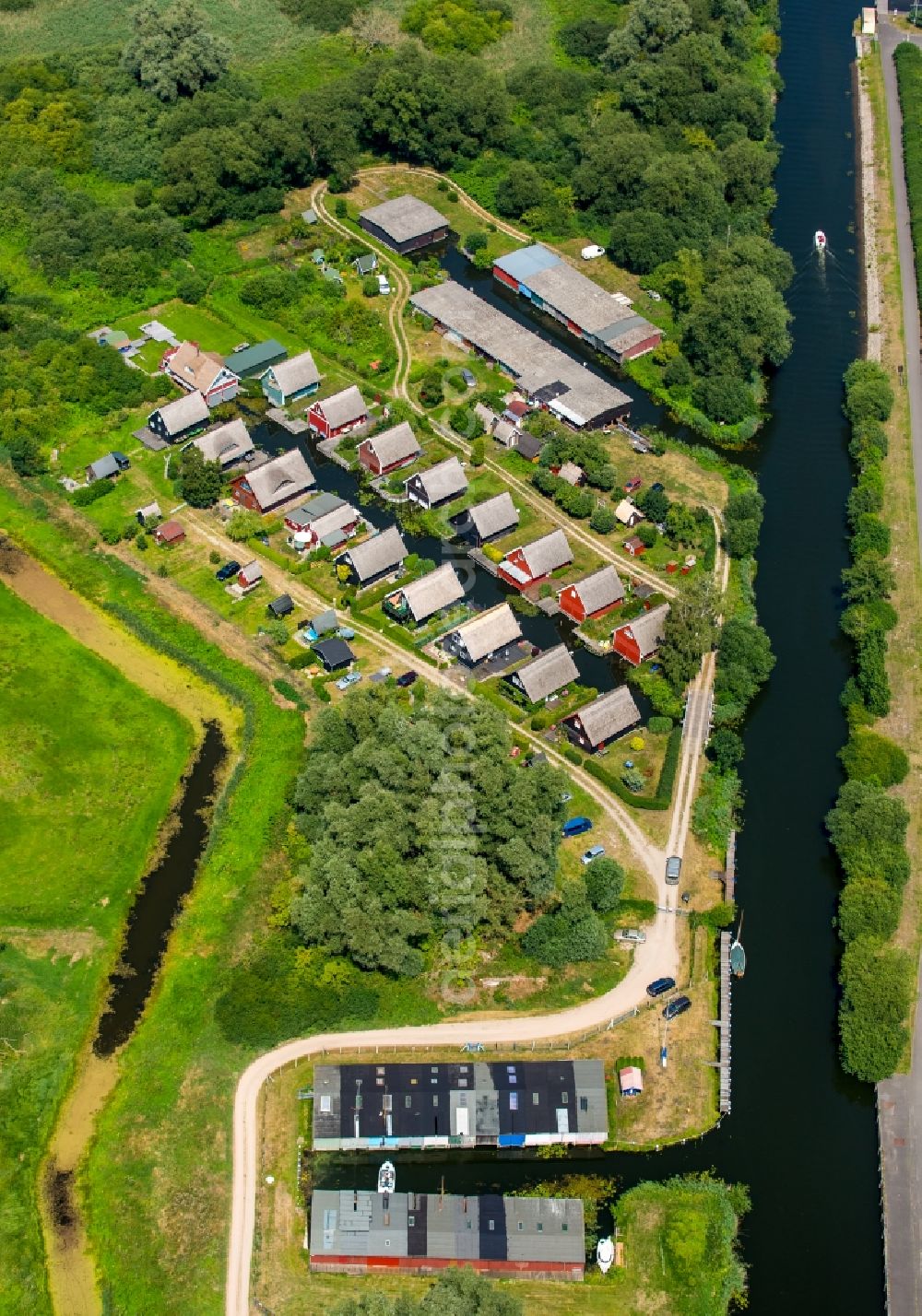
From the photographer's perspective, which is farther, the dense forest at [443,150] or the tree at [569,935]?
the dense forest at [443,150]

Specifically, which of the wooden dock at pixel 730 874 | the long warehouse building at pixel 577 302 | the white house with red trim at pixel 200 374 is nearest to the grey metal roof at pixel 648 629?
the wooden dock at pixel 730 874

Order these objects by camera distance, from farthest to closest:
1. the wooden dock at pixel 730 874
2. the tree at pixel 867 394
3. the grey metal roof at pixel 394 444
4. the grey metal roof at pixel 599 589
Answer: the tree at pixel 867 394 → the grey metal roof at pixel 394 444 → the grey metal roof at pixel 599 589 → the wooden dock at pixel 730 874

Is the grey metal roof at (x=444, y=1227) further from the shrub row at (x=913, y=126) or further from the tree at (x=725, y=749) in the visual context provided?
the shrub row at (x=913, y=126)

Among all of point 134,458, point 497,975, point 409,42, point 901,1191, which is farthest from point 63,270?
point 901,1191

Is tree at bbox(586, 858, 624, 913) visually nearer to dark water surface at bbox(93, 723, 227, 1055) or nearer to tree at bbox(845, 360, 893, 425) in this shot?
dark water surface at bbox(93, 723, 227, 1055)

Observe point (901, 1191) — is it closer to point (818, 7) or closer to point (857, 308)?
point (857, 308)

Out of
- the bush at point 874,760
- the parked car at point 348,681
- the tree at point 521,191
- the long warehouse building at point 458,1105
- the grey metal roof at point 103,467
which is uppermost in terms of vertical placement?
the tree at point 521,191

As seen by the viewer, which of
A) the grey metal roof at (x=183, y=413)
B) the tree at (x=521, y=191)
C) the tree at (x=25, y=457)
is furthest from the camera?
the tree at (x=521, y=191)

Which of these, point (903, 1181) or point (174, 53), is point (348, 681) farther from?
point (174, 53)
